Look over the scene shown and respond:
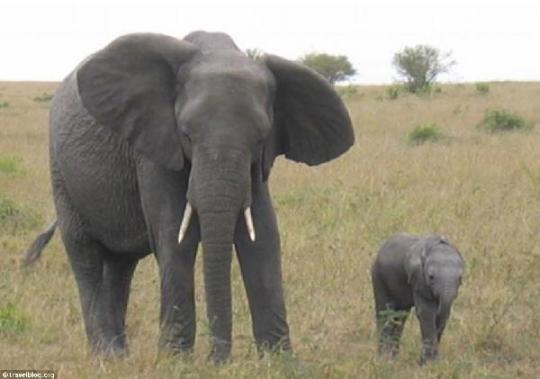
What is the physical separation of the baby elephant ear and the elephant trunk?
612 millimetres

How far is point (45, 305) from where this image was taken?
681 cm

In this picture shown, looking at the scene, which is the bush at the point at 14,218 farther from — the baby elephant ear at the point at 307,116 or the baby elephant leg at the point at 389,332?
the baby elephant ear at the point at 307,116

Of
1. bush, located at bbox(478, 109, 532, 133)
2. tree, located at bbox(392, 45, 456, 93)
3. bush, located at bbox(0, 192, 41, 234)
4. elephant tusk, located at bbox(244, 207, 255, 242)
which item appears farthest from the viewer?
tree, located at bbox(392, 45, 456, 93)

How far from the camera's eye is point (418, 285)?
5.78 metres

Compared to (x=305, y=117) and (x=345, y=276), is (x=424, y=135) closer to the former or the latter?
(x=345, y=276)

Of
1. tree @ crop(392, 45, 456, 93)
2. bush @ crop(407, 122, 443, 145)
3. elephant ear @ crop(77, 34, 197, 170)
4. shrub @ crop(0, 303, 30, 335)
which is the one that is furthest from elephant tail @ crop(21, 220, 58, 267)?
tree @ crop(392, 45, 456, 93)

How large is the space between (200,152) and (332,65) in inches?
2084

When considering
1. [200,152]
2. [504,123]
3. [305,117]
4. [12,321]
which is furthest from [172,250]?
[504,123]

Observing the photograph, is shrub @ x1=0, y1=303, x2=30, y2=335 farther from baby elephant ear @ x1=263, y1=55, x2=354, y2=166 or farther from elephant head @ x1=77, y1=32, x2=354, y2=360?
baby elephant ear @ x1=263, y1=55, x2=354, y2=166

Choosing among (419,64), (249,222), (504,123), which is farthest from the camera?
(419,64)

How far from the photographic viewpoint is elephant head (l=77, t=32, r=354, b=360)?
14.3 feet

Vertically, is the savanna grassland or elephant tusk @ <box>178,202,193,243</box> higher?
elephant tusk @ <box>178,202,193,243</box>

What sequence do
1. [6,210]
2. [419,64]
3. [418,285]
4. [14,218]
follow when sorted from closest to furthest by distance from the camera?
1. [418,285]
2. [14,218]
3. [6,210]
4. [419,64]

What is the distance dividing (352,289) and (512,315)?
1280mm
